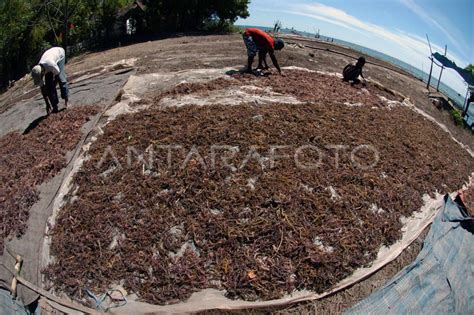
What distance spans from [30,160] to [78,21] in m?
15.9

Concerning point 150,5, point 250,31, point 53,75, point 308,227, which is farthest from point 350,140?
point 150,5

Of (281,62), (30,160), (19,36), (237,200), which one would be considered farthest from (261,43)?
(19,36)

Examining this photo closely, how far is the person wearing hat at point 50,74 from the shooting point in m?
5.81

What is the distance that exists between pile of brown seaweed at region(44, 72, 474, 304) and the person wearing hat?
5.15 ft

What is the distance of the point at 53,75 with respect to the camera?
238 inches

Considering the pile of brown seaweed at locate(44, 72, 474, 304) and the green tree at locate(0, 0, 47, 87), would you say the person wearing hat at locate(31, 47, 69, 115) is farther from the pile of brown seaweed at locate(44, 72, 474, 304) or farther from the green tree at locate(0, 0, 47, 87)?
the green tree at locate(0, 0, 47, 87)

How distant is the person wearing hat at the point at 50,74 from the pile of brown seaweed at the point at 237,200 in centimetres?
157

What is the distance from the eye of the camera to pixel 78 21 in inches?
723

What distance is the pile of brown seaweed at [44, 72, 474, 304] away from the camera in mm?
3523

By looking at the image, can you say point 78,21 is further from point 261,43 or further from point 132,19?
point 261,43

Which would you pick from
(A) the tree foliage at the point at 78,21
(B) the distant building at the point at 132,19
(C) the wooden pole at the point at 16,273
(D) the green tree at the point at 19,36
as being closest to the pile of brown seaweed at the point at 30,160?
(C) the wooden pole at the point at 16,273

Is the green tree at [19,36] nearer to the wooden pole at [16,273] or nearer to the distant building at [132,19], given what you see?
the distant building at [132,19]

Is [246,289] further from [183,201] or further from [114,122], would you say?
[114,122]

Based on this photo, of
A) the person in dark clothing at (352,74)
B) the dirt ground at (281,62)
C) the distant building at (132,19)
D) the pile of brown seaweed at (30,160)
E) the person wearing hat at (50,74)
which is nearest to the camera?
the pile of brown seaweed at (30,160)
